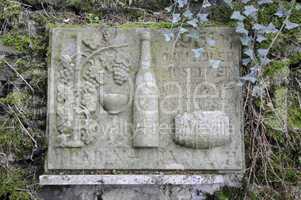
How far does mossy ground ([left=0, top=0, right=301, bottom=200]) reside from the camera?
2750 mm

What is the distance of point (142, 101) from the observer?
2.70 meters

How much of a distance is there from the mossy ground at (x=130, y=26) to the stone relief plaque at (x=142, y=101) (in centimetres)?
13

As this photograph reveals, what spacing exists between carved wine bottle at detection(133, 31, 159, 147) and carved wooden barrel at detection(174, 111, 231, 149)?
0.15 m

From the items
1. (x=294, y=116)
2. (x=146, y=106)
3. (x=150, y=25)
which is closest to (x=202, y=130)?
(x=146, y=106)

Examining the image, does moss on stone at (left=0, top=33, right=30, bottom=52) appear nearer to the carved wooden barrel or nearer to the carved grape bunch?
the carved grape bunch

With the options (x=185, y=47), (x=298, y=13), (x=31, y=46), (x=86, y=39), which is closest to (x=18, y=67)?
(x=31, y=46)

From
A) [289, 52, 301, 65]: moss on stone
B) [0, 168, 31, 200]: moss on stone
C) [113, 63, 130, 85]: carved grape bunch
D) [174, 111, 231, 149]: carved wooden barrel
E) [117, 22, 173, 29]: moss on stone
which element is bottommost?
[0, 168, 31, 200]: moss on stone

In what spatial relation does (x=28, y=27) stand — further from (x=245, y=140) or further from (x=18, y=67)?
(x=245, y=140)

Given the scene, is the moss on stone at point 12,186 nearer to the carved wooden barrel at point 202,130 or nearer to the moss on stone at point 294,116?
the carved wooden barrel at point 202,130

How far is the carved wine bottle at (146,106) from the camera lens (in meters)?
2.68

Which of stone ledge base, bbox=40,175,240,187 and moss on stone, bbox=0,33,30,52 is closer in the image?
stone ledge base, bbox=40,175,240,187

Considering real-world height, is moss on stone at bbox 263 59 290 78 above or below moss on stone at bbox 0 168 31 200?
above

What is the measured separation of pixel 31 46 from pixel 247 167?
1.61 metres

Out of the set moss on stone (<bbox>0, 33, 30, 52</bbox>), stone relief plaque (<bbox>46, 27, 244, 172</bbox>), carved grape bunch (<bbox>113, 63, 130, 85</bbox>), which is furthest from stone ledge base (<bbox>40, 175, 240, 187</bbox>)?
moss on stone (<bbox>0, 33, 30, 52</bbox>)
